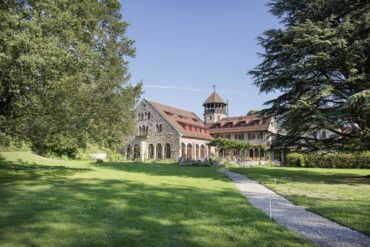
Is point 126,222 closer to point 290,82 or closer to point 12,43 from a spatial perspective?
point 12,43

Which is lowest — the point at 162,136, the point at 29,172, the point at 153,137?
the point at 29,172

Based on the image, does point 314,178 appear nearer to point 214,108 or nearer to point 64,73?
point 64,73

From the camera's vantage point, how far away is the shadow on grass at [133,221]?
5160 millimetres

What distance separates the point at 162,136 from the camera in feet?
144

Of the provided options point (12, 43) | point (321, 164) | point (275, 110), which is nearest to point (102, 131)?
point (12, 43)

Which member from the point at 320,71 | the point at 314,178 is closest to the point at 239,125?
the point at 314,178

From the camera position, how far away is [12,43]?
9.21 m

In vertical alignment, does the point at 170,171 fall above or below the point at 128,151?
below

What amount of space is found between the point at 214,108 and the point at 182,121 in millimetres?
14302

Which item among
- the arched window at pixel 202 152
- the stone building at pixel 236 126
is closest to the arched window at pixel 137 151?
the arched window at pixel 202 152

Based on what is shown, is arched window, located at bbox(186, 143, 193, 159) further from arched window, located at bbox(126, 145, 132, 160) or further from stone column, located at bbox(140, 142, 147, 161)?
arched window, located at bbox(126, 145, 132, 160)

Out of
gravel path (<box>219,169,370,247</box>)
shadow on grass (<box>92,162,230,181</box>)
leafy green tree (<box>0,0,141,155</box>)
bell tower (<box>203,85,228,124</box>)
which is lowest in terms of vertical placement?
gravel path (<box>219,169,370,247</box>)

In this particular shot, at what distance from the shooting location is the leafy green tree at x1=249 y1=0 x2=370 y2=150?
14880mm

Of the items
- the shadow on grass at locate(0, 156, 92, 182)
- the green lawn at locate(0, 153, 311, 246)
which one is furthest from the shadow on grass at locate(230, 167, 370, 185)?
the shadow on grass at locate(0, 156, 92, 182)
